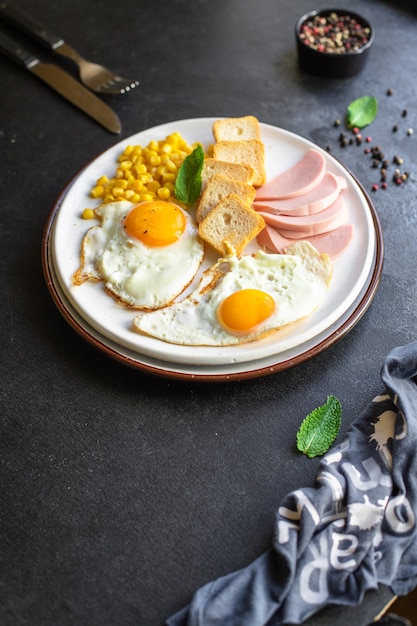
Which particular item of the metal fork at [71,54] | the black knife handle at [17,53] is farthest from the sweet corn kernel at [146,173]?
the black knife handle at [17,53]

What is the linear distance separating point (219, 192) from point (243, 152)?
1.15 ft

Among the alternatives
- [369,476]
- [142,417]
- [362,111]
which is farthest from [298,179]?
[369,476]

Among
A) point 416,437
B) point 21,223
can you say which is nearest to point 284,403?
point 416,437

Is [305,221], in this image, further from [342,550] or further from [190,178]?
[342,550]

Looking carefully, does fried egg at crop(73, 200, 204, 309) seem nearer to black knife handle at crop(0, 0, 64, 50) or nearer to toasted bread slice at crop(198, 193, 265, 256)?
toasted bread slice at crop(198, 193, 265, 256)

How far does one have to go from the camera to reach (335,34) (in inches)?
151

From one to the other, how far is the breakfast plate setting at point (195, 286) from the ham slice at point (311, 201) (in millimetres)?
86

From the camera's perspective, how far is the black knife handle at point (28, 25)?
4.11 metres

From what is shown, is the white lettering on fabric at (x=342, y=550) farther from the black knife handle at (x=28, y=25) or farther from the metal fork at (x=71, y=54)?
the black knife handle at (x=28, y=25)

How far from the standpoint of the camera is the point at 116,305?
108 inches

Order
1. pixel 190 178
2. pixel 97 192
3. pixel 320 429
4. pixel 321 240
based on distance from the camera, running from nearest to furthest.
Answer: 1. pixel 320 429
2. pixel 321 240
3. pixel 190 178
4. pixel 97 192

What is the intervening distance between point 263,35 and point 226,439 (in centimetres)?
282

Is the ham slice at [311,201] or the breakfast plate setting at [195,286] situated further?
the ham slice at [311,201]

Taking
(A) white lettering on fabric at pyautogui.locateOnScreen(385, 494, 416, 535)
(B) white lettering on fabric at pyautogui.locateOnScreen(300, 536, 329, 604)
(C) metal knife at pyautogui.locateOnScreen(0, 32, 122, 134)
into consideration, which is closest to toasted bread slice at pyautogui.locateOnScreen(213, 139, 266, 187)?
(C) metal knife at pyautogui.locateOnScreen(0, 32, 122, 134)
